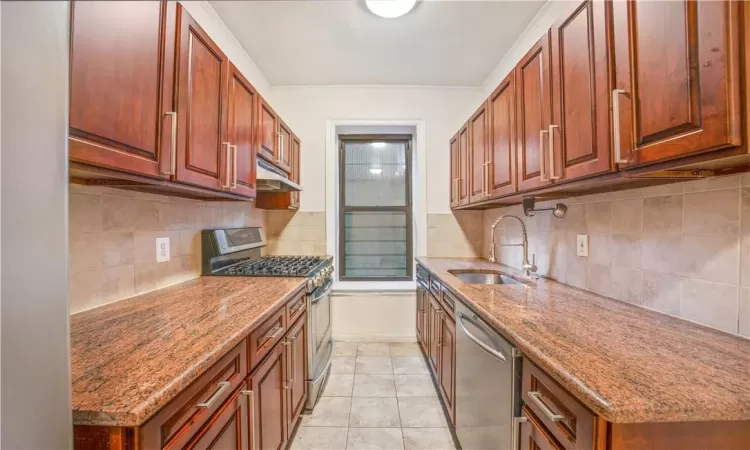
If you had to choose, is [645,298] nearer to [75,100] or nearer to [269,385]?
[269,385]

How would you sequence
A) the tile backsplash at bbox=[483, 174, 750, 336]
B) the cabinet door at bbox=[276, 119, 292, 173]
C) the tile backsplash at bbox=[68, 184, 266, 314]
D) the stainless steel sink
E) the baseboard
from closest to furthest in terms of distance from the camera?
1. the tile backsplash at bbox=[483, 174, 750, 336]
2. the tile backsplash at bbox=[68, 184, 266, 314]
3. the stainless steel sink
4. the cabinet door at bbox=[276, 119, 292, 173]
5. the baseboard

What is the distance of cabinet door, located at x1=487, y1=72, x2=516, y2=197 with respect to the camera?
1.71 m

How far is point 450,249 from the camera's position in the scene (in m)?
3.17

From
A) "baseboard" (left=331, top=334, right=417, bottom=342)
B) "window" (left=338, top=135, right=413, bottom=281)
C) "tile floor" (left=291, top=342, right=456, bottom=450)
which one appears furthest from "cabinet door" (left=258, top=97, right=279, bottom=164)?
"baseboard" (left=331, top=334, right=417, bottom=342)

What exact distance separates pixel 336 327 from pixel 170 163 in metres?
2.41

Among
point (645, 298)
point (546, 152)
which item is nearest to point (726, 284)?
point (645, 298)

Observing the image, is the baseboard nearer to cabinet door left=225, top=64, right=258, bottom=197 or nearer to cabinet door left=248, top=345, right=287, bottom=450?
cabinet door left=248, top=345, right=287, bottom=450

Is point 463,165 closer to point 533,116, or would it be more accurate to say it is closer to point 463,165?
point 463,165

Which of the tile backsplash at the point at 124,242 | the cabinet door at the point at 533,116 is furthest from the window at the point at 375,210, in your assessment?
the cabinet door at the point at 533,116

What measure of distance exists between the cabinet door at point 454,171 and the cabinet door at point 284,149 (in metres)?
1.54

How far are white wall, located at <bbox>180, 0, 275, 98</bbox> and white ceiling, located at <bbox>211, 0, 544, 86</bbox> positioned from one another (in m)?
0.05

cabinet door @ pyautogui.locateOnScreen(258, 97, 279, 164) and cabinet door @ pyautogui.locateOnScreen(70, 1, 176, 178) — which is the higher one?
cabinet door @ pyautogui.locateOnScreen(258, 97, 279, 164)

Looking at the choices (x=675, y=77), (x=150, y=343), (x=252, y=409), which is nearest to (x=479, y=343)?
(x=252, y=409)

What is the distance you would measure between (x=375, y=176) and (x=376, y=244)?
0.80m
